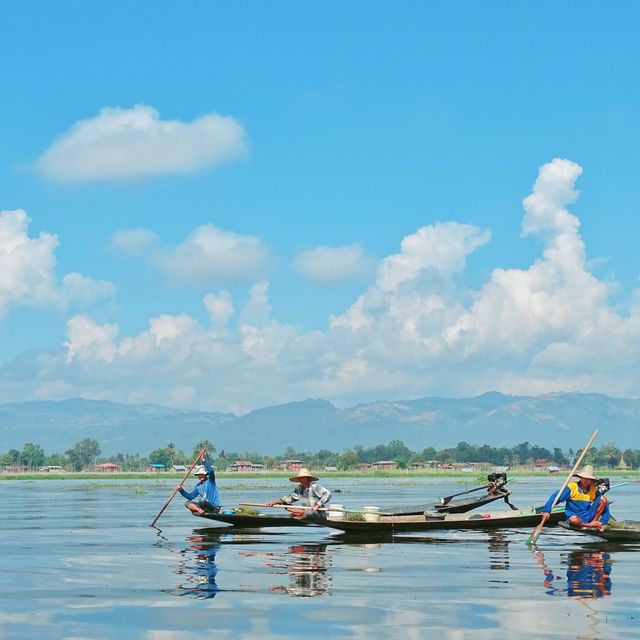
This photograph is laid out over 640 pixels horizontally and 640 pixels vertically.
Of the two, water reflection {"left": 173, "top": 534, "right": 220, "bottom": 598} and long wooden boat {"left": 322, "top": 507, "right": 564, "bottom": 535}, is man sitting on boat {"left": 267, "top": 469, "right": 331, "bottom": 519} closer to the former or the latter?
long wooden boat {"left": 322, "top": 507, "right": 564, "bottom": 535}

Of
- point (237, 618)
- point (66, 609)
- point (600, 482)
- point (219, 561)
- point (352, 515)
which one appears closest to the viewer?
point (237, 618)

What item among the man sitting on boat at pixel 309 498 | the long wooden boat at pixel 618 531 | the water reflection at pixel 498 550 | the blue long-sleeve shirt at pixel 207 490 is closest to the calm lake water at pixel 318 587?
the water reflection at pixel 498 550

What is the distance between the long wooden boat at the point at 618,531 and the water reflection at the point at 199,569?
315 inches

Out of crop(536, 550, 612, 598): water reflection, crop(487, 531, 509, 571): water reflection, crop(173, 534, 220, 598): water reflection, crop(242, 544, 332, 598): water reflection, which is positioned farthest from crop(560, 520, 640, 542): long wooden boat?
crop(173, 534, 220, 598): water reflection

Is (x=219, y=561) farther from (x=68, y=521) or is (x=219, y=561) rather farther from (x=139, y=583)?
(x=68, y=521)

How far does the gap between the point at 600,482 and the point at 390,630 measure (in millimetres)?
12660

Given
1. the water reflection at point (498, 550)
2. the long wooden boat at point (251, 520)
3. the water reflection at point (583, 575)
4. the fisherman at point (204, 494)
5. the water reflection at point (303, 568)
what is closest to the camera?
the water reflection at point (583, 575)

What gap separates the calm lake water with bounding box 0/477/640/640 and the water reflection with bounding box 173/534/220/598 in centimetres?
5

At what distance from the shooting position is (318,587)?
721 inches

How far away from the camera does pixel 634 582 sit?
1867 cm

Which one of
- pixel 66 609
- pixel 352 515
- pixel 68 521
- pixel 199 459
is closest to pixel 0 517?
pixel 68 521

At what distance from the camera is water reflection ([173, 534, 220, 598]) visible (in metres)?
17.8

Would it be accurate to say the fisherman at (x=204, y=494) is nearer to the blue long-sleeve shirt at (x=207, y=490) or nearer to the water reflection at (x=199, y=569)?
the blue long-sleeve shirt at (x=207, y=490)

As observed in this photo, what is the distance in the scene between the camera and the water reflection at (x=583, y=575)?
17484 mm
